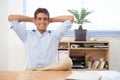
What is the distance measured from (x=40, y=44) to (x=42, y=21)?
0.24 metres

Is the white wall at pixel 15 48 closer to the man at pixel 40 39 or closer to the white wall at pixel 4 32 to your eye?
the white wall at pixel 4 32

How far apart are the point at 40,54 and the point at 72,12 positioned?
1.52 metres

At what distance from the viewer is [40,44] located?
7.11 feet

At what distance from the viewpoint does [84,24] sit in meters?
3.77

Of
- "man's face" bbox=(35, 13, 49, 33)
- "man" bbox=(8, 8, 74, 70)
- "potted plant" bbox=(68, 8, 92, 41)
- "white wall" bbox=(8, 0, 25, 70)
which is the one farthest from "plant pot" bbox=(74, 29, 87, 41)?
"man's face" bbox=(35, 13, 49, 33)

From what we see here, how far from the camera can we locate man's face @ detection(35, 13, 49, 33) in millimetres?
2158

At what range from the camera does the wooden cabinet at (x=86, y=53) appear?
11.3 feet

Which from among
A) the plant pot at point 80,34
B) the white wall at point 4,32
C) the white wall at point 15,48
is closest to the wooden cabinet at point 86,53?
the plant pot at point 80,34

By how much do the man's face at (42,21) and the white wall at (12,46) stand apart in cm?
158

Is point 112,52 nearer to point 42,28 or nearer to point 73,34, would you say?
point 73,34

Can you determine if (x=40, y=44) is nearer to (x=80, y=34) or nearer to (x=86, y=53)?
(x=80, y=34)

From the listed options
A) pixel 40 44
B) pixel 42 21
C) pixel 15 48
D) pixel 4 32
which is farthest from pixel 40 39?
pixel 4 32

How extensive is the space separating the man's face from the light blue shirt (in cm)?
6

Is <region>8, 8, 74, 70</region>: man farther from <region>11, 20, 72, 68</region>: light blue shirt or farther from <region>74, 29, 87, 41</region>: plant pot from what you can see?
<region>74, 29, 87, 41</region>: plant pot
